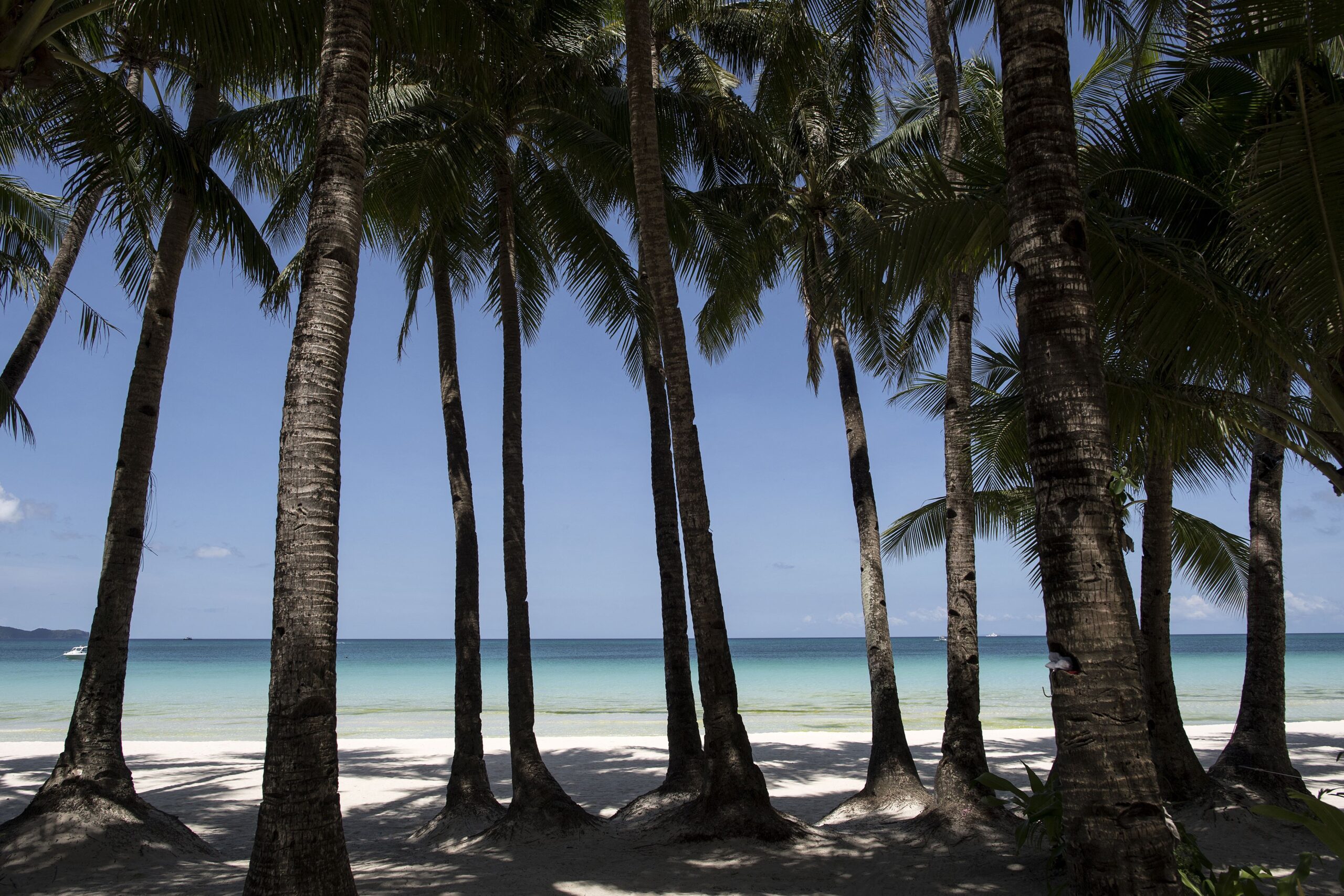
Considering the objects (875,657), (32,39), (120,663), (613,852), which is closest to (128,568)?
(120,663)

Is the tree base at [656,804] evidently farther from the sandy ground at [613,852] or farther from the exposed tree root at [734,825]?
the exposed tree root at [734,825]

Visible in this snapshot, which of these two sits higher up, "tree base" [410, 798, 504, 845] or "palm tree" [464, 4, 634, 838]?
"palm tree" [464, 4, 634, 838]

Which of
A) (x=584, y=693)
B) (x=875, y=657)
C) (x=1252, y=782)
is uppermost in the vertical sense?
(x=875, y=657)

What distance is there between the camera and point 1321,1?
14.3ft

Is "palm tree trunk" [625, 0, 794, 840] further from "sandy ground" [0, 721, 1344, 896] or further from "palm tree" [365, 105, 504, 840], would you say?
"palm tree" [365, 105, 504, 840]

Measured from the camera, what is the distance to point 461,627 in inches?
379

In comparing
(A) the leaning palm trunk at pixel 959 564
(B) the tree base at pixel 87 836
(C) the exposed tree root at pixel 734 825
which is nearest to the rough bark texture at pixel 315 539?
(C) the exposed tree root at pixel 734 825

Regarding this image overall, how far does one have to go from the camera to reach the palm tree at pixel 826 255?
9445 millimetres

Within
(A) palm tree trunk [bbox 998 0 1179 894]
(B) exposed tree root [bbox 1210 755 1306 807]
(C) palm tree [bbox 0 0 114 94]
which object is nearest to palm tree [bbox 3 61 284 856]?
(C) palm tree [bbox 0 0 114 94]

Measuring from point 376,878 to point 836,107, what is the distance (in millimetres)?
10814

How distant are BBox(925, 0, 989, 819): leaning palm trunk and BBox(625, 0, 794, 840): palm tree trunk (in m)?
1.68

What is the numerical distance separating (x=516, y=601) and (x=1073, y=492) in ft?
22.9

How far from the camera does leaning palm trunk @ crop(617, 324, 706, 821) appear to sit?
29.5ft

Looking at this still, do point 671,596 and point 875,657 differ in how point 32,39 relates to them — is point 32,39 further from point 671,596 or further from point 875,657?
point 875,657
